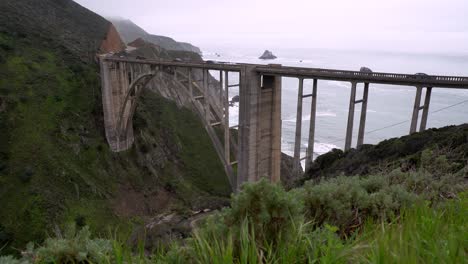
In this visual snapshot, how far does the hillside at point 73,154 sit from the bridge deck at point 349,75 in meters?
9.32

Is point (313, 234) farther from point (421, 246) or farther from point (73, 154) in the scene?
point (73, 154)

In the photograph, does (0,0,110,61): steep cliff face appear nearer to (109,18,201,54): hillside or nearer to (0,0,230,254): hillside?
(0,0,230,254): hillside

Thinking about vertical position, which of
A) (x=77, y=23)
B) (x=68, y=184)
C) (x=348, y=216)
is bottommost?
(x=68, y=184)

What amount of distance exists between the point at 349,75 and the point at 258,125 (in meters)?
5.91

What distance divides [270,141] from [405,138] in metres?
7.30

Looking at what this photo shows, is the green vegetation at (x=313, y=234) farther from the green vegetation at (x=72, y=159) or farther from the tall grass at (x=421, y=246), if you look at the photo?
the green vegetation at (x=72, y=159)

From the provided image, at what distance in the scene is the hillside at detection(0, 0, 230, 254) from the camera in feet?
67.8

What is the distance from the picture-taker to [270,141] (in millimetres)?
19344

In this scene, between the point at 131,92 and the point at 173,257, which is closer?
the point at 173,257

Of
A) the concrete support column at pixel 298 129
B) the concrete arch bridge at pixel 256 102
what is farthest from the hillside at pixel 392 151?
the concrete support column at pixel 298 129

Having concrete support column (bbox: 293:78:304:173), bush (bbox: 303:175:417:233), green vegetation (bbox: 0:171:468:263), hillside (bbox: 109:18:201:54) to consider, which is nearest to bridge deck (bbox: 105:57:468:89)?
concrete support column (bbox: 293:78:304:173)

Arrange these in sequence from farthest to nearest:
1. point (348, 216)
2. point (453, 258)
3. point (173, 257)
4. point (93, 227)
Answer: point (93, 227) < point (348, 216) < point (173, 257) < point (453, 258)

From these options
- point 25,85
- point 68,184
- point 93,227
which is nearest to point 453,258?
point 93,227

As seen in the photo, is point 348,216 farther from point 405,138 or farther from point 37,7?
point 37,7
